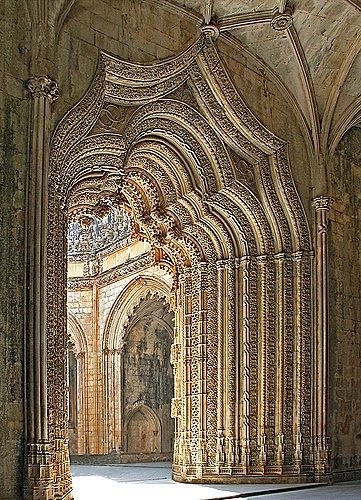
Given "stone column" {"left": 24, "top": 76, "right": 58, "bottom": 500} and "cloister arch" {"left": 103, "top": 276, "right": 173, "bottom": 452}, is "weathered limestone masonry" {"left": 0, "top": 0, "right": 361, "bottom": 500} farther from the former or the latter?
"cloister arch" {"left": 103, "top": 276, "right": 173, "bottom": 452}

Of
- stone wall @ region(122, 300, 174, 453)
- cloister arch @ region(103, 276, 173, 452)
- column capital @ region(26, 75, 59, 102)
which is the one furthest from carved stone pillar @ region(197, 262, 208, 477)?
stone wall @ region(122, 300, 174, 453)

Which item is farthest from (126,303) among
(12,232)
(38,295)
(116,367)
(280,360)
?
(12,232)

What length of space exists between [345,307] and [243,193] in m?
2.61

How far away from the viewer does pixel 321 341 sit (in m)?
13.8

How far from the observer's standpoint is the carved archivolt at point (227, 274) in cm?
1302

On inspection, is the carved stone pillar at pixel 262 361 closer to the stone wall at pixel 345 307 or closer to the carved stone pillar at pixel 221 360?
the carved stone pillar at pixel 221 360

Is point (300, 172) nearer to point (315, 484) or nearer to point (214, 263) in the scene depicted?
point (214, 263)

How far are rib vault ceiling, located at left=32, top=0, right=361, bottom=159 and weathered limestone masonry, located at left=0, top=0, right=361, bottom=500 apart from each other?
0.02 meters

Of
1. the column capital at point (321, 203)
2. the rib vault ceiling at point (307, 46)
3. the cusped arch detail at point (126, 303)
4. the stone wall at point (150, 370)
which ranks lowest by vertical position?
the stone wall at point (150, 370)

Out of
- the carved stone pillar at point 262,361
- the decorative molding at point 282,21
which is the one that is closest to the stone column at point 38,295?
the decorative molding at point 282,21

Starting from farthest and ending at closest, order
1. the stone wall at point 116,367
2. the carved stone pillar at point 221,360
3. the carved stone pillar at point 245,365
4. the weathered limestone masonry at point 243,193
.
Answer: the stone wall at point 116,367 < the carved stone pillar at point 221,360 < the carved stone pillar at point 245,365 < the weathered limestone masonry at point 243,193

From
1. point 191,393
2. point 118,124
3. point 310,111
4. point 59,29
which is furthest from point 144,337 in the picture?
point 59,29

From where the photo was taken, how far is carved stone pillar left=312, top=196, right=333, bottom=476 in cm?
1353

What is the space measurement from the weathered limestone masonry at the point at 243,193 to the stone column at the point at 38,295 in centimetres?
80
